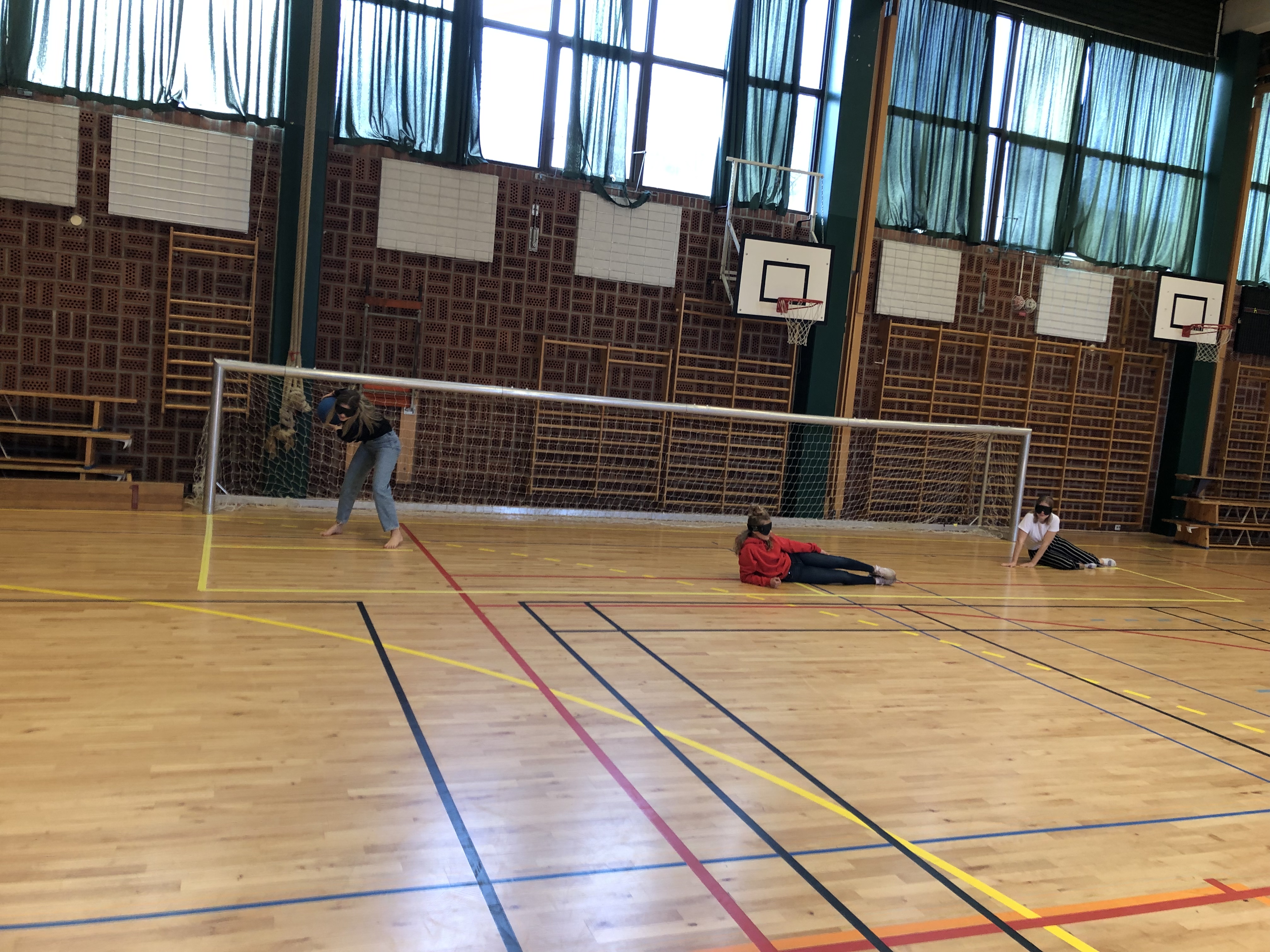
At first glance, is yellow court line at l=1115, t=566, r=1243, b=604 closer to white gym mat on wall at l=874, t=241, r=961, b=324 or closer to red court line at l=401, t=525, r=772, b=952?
white gym mat on wall at l=874, t=241, r=961, b=324

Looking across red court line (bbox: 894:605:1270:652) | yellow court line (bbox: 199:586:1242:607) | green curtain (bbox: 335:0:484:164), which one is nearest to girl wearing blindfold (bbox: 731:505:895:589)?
yellow court line (bbox: 199:586:1242:607)

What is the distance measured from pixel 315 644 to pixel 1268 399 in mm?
15242

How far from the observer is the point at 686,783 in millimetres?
3680

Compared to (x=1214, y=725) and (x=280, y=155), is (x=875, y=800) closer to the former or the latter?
(x=1214, y=725)

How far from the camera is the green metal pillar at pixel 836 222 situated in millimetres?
11805

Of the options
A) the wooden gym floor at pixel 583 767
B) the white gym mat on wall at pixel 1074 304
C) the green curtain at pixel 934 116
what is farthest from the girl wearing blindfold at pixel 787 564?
the white gym mat on wall at pixel 1074 304

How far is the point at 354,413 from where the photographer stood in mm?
7316

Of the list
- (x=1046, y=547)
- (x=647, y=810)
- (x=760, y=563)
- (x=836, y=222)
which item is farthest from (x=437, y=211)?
(x=647, y=810)

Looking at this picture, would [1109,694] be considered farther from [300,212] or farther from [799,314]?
[300,212]

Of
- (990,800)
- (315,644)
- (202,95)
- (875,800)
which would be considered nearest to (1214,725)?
(990,800)

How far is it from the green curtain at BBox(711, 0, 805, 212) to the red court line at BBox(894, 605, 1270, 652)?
248 inches

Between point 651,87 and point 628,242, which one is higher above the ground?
point 651,87

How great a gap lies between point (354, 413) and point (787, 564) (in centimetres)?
372

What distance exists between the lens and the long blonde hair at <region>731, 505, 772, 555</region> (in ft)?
24.6
